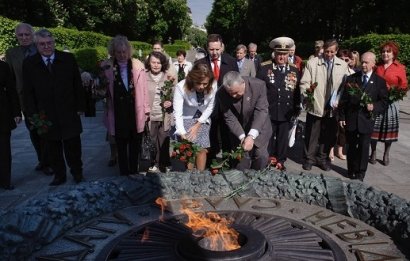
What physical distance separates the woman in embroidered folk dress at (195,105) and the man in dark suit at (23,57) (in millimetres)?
2248

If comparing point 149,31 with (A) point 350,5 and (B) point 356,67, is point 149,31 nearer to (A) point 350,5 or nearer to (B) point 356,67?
(A) point 350,5

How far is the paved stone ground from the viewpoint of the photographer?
5.35 metres

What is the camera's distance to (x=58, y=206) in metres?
3.80

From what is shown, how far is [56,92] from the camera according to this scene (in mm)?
5141

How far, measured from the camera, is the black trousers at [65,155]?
17.8 ft

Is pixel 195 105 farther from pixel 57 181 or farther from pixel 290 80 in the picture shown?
pixel 57 181

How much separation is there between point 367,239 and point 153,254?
5.97 ft

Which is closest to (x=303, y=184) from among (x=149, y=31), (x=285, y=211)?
(x=285, y=211)

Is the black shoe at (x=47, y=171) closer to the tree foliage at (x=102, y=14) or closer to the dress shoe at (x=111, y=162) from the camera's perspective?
the dress shoe at (x=111, y=162)

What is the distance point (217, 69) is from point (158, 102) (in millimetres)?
980

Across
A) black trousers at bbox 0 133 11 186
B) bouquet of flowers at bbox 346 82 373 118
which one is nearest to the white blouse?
bouquet of flowers at bbox 346 82 373 118

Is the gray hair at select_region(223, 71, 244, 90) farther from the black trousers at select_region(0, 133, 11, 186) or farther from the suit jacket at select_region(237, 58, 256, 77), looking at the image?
the black trousers at select_region(0, 133, 11, 186)

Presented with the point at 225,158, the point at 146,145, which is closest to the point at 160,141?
the point at 146,145

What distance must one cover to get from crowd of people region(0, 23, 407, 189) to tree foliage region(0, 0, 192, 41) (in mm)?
12027
